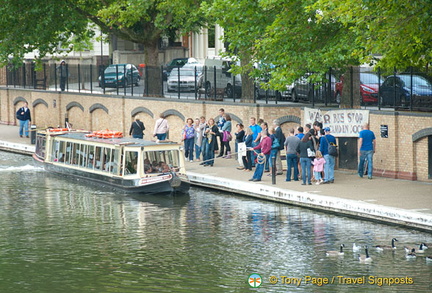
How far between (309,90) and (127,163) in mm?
8487

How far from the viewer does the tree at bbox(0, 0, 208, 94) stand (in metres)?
39.2

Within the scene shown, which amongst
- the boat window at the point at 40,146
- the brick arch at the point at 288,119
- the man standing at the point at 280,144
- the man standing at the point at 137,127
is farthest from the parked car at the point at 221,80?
the man standing at the point at 280,144

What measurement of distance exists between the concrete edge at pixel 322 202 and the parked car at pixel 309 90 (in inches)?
212

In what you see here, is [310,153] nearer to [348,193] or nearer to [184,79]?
[348,193]

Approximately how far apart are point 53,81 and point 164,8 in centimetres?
1346

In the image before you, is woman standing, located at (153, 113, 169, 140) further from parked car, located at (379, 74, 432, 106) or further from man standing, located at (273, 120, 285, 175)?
parked car, located at (379, 74, 432, 106)

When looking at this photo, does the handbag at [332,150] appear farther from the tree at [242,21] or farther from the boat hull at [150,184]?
the tree at [242,21]

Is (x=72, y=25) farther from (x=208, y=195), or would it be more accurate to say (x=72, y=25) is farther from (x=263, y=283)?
(x=263, y=283)

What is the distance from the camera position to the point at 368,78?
2983cm

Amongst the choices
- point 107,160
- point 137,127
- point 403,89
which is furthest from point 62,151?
point 403,89

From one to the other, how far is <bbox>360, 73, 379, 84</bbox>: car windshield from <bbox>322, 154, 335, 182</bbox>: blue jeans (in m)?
4.28

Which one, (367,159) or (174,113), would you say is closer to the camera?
(367,159)

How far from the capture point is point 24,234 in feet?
70.8

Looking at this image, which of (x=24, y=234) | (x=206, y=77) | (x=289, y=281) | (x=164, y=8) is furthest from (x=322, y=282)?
(x=164, y=8)
